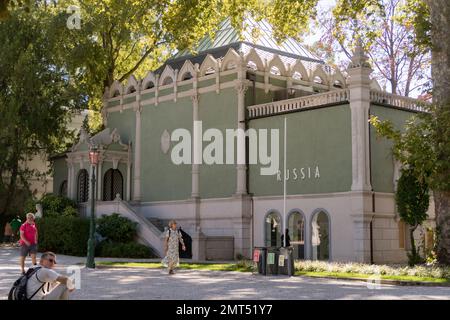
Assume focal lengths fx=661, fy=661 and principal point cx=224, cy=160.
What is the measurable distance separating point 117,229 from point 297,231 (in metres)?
9.16

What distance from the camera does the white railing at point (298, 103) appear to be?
94.5 ft

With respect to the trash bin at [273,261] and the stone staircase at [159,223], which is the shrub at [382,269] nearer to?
the trash bin at [273,261]

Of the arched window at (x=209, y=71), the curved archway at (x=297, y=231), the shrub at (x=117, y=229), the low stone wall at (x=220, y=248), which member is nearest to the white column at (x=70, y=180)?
the shrub at (x=117, y=229)

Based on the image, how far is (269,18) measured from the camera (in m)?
33.6

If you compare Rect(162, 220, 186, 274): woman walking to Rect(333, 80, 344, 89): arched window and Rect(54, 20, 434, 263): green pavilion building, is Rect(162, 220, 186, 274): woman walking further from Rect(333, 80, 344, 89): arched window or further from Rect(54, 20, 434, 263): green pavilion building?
Rect(333, 80, 344, 89): arched window

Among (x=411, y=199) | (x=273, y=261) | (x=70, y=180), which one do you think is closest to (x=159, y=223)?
(x=70, y=180)

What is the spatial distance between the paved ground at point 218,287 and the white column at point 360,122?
8113 mm

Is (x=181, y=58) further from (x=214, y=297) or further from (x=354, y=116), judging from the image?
(x=214, y=297)

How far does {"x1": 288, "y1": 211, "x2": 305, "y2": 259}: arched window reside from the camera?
2941 cm

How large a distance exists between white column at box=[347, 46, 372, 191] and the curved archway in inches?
127

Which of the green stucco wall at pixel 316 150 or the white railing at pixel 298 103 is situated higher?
the white railing at pixel 298 103

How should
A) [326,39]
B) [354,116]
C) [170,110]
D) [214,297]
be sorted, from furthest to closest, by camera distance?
[326,39], [170,110], [354,116], [214,297]

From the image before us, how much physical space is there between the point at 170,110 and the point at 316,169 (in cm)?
1029

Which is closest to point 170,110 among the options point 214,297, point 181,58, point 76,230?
point 181,58
